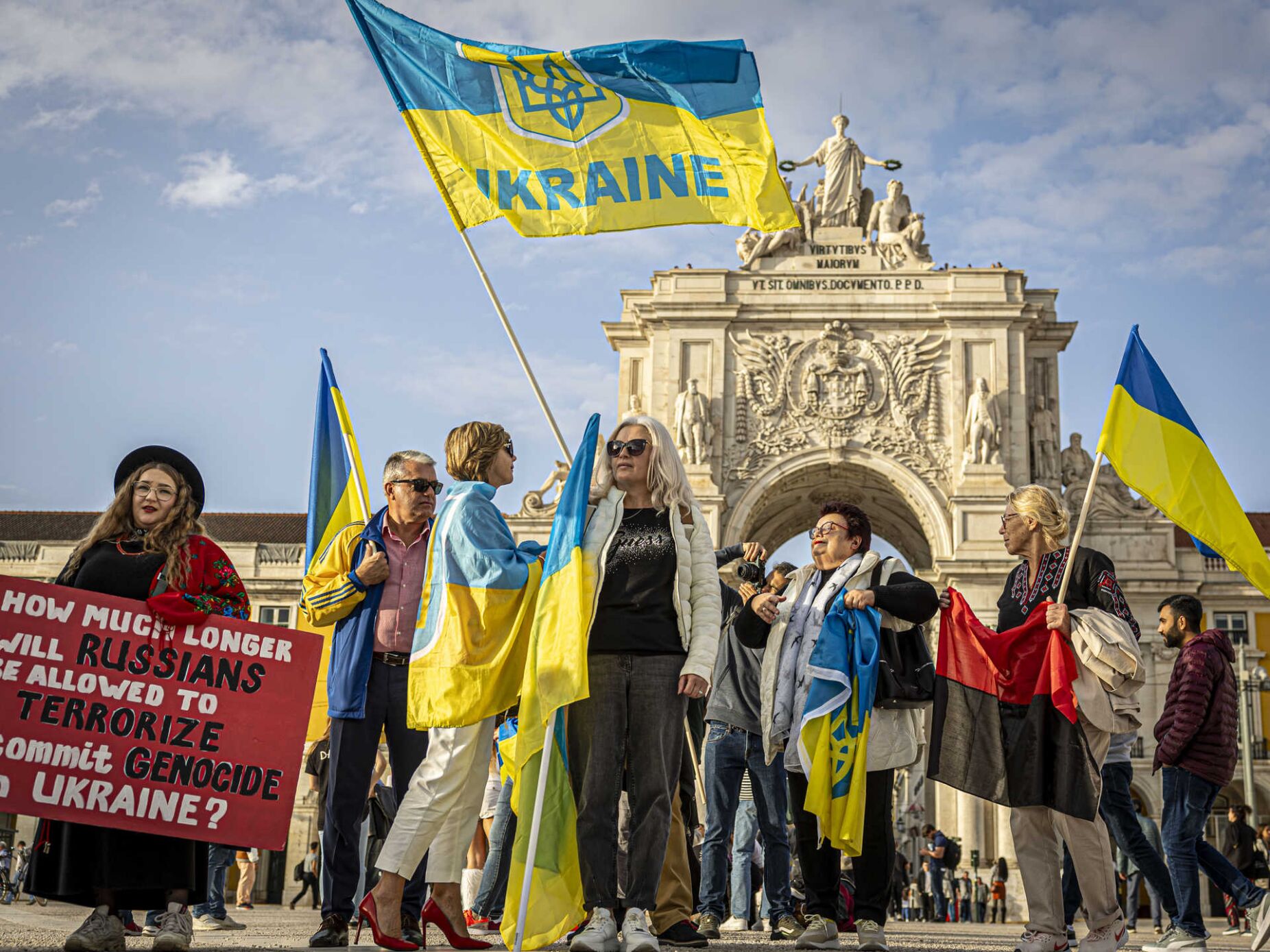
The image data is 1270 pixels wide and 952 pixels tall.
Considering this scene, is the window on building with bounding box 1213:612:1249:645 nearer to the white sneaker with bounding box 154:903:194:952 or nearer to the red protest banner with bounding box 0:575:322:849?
the red protest banner with bounding box 0:575:322:849

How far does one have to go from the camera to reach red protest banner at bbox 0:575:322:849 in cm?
566

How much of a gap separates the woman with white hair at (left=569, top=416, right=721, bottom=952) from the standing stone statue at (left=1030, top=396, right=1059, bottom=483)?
29.0 meters

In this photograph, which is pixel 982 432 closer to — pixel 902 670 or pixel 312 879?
pixel 312 879

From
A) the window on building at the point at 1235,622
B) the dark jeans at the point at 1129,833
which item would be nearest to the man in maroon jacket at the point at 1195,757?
the dark jeans at the point at 1129,833

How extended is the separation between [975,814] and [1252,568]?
886 inches

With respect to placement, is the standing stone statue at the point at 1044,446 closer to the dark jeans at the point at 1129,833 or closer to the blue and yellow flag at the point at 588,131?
the dark jeans at the point at 1129,833

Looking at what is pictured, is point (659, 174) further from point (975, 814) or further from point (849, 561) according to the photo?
point (975, 814)

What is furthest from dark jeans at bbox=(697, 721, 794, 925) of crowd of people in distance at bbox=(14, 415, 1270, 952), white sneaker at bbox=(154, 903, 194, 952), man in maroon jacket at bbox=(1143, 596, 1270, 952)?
white sneaker at bbox=(154, 903, 194, 952)

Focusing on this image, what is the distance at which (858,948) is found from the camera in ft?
20.8

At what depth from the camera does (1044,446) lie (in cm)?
3403

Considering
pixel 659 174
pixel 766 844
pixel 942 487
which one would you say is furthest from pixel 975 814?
pixel 659 174

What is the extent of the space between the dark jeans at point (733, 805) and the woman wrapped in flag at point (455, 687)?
3.03m

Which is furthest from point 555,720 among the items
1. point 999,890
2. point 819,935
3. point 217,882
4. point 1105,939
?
point 999,890

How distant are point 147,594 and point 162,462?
0.57m
